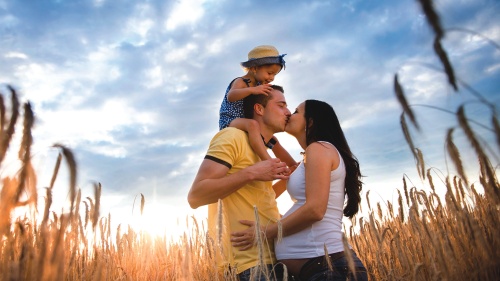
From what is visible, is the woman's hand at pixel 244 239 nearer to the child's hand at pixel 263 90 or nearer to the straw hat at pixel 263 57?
the child's hand at pixel 263 90

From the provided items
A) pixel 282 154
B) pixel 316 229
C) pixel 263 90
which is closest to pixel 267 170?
pixel 316 229

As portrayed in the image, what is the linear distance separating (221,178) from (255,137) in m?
0.59

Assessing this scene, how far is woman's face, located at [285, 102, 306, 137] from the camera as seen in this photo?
10.7 ft

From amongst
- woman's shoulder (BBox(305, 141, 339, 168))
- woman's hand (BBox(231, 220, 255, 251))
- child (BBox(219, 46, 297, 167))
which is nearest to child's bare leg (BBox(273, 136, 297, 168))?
child (BBox(219, 46, 297, 167))

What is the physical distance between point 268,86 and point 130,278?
223cm

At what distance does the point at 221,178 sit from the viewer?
284 centimetres

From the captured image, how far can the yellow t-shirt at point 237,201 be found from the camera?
9.18 feet

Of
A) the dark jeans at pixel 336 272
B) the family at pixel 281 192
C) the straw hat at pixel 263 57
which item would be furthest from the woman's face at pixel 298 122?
the straw hat at pixel 263 57

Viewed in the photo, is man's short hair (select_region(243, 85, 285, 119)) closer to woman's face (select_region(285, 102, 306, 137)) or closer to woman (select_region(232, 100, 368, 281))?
woman's face (select_region(285, 102, 306, 137))

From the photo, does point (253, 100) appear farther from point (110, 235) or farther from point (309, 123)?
point (110, 235)

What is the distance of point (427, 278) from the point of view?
288 centimetres

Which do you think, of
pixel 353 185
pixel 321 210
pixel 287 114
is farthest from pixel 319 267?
pixel 287 114

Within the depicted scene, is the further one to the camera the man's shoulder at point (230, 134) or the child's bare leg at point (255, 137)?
the child's bare leg at point (255, 137)

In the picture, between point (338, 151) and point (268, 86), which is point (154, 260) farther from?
point (338, 151)
